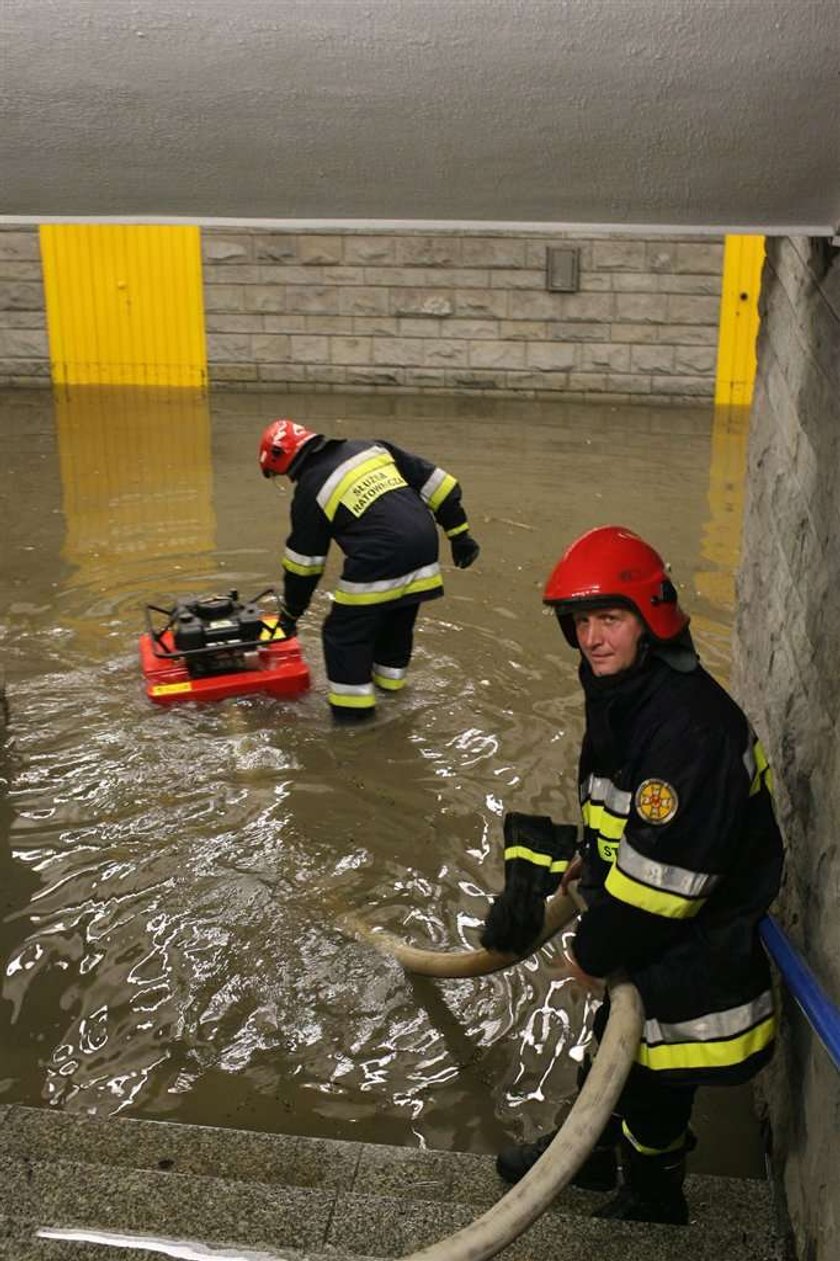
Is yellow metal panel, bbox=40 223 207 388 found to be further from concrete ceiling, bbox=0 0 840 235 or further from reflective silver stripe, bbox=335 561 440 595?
concrete ceiling, bbox=0 0 840 235

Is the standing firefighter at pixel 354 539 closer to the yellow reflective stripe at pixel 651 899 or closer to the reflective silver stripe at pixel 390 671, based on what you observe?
the reflective silver stripe at pixel 390 671

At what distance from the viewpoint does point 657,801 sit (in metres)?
2.62

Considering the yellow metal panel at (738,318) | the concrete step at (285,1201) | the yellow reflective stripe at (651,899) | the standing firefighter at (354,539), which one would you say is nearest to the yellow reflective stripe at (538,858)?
the yellow reflective stripe at (651,899)

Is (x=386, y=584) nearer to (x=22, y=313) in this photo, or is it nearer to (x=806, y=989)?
(x=806, y=989)

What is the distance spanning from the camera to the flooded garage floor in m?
3.73

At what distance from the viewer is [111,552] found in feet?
28.8

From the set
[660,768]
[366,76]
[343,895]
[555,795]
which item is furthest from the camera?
[555,795]

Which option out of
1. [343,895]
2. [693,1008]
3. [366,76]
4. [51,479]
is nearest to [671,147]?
[366,76]

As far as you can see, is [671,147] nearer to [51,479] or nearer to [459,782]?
[459,782]

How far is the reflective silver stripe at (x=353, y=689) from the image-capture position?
19.8 ft

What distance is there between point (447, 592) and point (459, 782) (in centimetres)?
264

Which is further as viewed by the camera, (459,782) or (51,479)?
(51,479)

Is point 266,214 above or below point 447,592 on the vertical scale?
above

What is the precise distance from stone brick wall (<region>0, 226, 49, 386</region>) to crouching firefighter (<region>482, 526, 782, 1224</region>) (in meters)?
12.6
